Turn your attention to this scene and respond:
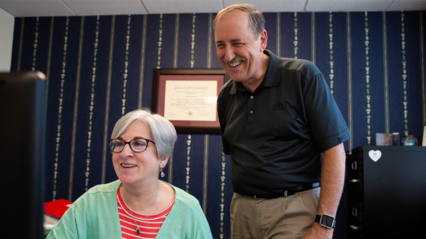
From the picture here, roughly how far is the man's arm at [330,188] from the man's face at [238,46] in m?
0.50

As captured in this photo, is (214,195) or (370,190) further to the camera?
(214,195)

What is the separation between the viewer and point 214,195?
306 cm

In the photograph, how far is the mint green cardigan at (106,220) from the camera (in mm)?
1268

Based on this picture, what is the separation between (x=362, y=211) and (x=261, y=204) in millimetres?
1462

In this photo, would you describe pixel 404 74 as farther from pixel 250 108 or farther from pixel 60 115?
pixel 60 115

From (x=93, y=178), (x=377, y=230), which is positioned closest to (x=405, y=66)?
(x=377, y=230)

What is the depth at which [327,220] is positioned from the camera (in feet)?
4.10

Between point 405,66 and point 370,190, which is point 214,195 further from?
point 405,66

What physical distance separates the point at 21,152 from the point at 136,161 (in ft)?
3.73

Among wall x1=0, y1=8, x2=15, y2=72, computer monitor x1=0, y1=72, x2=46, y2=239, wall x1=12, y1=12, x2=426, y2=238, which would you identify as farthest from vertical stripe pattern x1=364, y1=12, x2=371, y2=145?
wall x1=0, y1=8, x2=15, y2=72

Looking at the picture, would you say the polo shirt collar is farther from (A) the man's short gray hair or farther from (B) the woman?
(B) the woman

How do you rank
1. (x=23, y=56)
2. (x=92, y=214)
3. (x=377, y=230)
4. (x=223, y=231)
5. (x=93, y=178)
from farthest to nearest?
1. (x=23, y=56)
2. (x=93, y=178)
3. (x=223, y=231)
4. (x=377, y=230)
5. (x=92, y=214)

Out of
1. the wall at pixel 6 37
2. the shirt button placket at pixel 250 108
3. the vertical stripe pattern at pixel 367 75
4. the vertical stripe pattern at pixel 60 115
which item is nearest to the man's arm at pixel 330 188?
the shirt button placket at pixel 250 108

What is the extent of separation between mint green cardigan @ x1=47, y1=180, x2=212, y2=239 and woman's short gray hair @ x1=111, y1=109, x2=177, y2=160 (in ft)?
0.80
